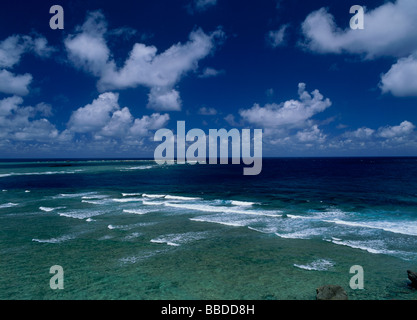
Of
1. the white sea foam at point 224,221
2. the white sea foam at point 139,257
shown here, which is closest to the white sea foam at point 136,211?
the white sea foam at point 224,221

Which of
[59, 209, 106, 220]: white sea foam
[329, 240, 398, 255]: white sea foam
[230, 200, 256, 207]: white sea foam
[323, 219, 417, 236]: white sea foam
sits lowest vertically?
[230, 200, 256, 207]: white sea foam

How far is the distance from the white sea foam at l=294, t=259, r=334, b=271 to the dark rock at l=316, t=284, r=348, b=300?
346 centimetres

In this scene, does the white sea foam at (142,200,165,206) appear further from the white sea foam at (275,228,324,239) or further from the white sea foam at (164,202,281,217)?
the white sea foam at (275,228,324,239)

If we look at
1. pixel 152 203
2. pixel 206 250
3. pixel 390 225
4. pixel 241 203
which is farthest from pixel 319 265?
pixel 152 203

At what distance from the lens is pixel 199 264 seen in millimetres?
14102

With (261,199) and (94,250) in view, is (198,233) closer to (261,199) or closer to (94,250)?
(94,250)

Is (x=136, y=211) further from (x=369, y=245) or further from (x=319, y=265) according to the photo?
(x=369, y=245)

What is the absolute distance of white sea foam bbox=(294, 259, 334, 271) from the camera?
13477mm

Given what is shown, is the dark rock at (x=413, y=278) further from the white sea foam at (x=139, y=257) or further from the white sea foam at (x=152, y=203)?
the white sea foam at (x=152, y=203)

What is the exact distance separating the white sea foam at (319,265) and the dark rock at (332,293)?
3.46 meters

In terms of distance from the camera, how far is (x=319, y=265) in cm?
1385

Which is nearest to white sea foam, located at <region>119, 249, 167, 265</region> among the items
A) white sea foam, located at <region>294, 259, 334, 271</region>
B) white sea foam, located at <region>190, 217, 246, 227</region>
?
white sea foam, located at <region>190, 217, 246, 227</region>

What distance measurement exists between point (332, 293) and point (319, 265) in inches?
165
